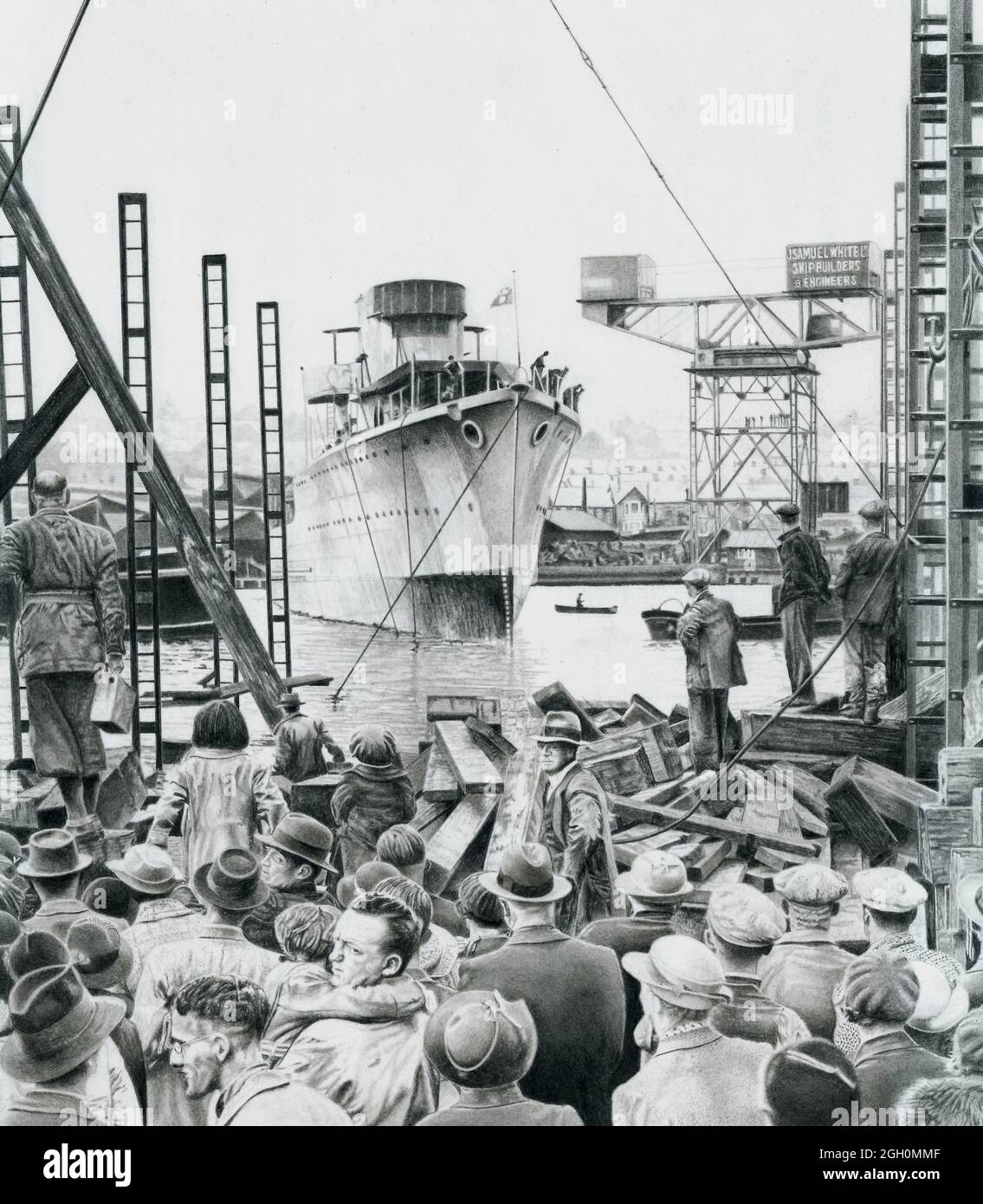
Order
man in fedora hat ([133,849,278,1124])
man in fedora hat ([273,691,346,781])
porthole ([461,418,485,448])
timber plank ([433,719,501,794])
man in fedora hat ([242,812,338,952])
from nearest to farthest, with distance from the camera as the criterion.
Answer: man in fedora hat ([133,849,278,1124])
man in fedora hat ([242,812,338,952])
timber plank ([433,719,501,794])
man in fedora hat ([273,691,346,781])
porthole ([461,418,485,448])

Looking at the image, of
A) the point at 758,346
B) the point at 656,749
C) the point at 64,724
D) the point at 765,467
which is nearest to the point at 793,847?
the point at 656,749

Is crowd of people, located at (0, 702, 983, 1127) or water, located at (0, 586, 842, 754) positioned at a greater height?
water, located at (0, 586, 842, 754)

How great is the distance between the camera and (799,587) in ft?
19.8

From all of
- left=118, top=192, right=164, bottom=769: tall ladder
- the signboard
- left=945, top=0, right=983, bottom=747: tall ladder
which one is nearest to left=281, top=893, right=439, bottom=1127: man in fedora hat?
left=118, top=192, right=164, bottom=769: tall ladder

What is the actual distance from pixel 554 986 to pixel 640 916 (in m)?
0.59

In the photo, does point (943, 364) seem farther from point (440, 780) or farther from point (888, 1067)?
point (888, 1067)

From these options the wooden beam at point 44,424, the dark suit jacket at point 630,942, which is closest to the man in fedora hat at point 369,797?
the dark suit jacket at point 630,942

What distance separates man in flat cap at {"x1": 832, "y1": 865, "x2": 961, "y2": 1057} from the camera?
5.56 metres

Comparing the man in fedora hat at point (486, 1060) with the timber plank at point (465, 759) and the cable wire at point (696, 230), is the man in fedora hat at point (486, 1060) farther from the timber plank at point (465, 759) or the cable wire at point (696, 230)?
the cable wire at point (696, 230)

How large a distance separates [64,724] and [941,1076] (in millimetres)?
4103

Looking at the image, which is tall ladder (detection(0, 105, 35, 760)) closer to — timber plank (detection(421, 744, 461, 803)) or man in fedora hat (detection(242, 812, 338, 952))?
man in fedora hat (detection(242, 812, 338, 952))

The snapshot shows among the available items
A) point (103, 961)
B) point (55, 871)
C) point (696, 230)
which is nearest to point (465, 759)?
point (103, 961)

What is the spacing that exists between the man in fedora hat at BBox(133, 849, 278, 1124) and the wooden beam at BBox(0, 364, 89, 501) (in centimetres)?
204
